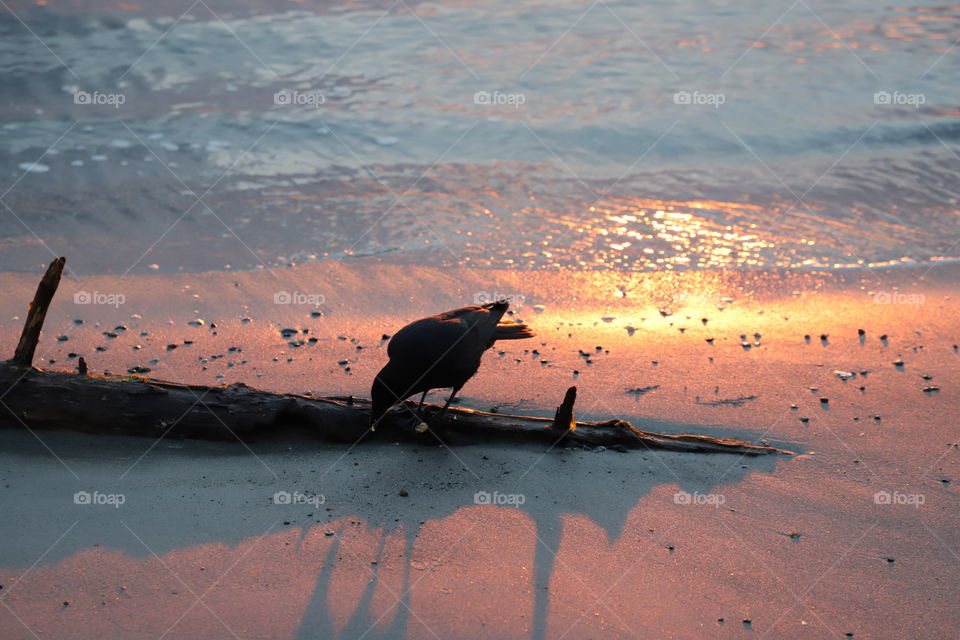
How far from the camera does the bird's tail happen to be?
5.07 meters

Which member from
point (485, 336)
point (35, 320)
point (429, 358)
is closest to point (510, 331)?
point (485, 336)

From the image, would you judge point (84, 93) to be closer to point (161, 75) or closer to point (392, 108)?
point (161, 75)

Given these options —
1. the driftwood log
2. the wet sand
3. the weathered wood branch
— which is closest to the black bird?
the driftwood log

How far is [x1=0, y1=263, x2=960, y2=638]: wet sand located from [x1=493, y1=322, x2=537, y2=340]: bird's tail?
18.0 inches

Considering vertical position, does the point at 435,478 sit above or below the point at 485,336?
below

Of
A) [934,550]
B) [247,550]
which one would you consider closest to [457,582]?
[247,550]

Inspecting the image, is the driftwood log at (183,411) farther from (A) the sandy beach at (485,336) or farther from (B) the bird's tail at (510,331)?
(B) the bird's tail at (510,331)

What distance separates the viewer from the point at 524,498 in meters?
4.36

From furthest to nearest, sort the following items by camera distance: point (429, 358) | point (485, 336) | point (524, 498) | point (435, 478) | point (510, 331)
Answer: point (510, 331)
point (485, 336)
point (429, 358)
point (435, 478)
point (524, 498)

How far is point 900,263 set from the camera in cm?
802

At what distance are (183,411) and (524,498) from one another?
1773 millimetres

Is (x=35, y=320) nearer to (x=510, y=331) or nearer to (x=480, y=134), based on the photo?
(x=510, y=331)

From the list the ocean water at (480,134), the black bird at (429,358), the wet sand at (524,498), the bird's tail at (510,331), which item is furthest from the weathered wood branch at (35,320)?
the ocean water at (480,134)

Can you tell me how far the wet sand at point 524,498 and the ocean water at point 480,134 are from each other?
170 centimetres
